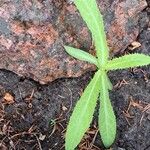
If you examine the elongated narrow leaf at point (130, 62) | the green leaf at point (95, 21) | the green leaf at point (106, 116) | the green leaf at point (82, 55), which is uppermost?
the green leaf at point (95, 21)

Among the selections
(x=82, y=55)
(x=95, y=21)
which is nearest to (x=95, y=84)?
(x=82, y=55)

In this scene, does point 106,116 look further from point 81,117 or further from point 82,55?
point 82,55

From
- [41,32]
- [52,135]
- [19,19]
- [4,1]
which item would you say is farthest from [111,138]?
[4,1]

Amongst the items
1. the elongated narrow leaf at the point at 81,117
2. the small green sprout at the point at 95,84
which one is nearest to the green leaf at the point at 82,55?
the small green sprout at the point at 95,84

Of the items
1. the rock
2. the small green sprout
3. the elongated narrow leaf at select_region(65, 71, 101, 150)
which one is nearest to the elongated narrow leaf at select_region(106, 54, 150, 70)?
the small green sprout

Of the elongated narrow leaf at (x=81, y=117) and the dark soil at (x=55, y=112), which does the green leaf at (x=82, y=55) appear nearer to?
the elongated narrow leaf at (x=81, y=117)

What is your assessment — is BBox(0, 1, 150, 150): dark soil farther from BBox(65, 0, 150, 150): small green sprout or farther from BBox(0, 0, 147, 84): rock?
BBox(65, 0, 150, 150): small green sprout

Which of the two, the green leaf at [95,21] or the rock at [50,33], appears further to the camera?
the rock at [50,33]
